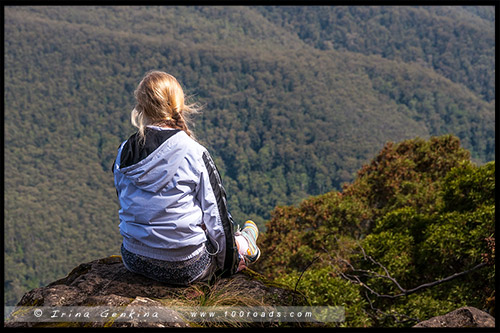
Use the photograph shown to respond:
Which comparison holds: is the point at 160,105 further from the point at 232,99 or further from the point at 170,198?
the point at 232,99

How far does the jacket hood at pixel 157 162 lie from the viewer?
272 cm

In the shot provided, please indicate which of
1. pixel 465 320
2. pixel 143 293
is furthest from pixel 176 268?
pixel 465 320

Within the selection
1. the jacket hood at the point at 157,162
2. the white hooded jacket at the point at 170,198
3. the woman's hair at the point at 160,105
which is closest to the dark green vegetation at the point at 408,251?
the white hooded jacket at the point at 170,198

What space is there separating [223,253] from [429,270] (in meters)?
3.08

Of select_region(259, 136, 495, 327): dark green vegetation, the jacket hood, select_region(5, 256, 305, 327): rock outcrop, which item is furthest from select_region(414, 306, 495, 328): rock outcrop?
the jacket hood

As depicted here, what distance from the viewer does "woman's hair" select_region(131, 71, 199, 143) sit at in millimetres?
2832

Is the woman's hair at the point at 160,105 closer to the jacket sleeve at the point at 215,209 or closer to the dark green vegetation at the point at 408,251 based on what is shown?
the jacket sleeve at the point at 215,209

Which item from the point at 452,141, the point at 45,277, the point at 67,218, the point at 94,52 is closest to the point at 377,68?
the point at 94,52

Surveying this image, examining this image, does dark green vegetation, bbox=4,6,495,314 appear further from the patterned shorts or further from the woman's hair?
the woman's hair

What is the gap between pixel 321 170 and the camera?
97.8 meters

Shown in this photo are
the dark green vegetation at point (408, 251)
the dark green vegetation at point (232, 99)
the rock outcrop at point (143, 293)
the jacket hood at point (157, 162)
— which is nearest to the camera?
the rock outcrop at point (143, 293)

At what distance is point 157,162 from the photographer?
8.90 feet

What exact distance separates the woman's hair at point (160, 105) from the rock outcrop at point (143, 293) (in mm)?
859
